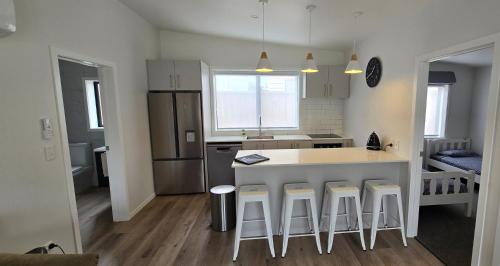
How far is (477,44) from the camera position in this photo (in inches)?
68.5

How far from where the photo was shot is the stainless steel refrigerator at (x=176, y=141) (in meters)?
3.61

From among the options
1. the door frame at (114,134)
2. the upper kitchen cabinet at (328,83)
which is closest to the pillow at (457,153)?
the upper kitchen cabinet at (328,83)

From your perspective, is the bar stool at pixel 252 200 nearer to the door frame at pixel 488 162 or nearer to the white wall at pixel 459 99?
the door frame at pixel 488 162

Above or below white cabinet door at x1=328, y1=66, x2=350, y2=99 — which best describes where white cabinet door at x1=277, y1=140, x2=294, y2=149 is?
below

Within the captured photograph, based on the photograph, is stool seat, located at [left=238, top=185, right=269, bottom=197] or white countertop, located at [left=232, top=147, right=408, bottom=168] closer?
stool seat, located at [left=238, top=185, right=269, bottom=197]

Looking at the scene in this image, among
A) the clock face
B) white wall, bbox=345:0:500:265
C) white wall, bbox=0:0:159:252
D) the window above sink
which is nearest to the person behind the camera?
white wall, bbox=0:0:159:252

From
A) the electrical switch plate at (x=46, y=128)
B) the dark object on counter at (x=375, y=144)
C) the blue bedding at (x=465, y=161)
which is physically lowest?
the blue bedding at (x=465, y=161)

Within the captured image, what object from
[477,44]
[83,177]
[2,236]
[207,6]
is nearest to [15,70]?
[2,236]

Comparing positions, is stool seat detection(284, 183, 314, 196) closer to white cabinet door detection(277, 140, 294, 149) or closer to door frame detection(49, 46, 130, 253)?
white cabinet door detection(277, 140, 294, 149)

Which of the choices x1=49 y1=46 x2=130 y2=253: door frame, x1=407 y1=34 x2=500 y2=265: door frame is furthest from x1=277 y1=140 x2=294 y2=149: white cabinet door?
x1=49 y1=46 x2=130 y2=253: door frame

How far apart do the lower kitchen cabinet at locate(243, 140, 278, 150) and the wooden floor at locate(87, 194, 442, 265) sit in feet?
4.66

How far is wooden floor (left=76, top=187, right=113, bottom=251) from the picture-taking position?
269 centimetres

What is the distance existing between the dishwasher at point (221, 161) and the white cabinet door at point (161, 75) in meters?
1.22

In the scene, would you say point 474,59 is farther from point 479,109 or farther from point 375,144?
point 375,144
